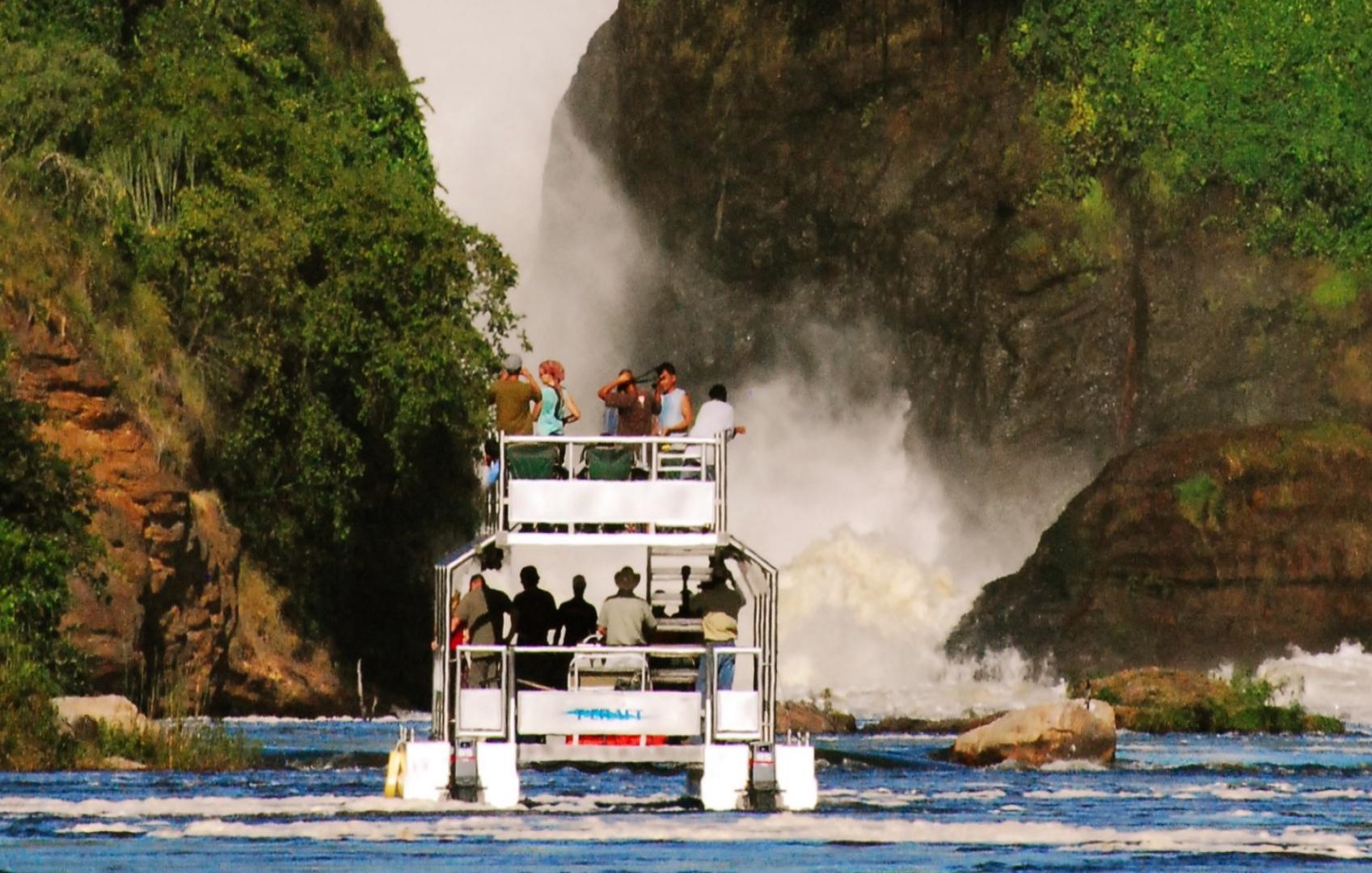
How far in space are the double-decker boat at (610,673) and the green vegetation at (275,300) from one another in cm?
2335

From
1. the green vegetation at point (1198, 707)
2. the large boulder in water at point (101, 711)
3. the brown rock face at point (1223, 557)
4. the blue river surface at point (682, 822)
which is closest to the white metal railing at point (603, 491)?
the blue river surface at point (682, 822)

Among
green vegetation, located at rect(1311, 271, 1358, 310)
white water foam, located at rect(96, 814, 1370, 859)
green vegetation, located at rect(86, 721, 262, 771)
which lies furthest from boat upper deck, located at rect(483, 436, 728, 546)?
green vegetation, located at rect(1311, 271, 1358, 310)

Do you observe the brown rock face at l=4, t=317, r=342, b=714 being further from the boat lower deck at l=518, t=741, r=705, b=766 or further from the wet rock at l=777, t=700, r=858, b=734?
the boat lower deck at l=518, t=741, r=705, b=766

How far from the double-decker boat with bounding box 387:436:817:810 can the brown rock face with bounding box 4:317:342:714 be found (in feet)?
53.3

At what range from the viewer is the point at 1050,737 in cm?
5341

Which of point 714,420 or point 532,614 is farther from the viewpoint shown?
point 714,420

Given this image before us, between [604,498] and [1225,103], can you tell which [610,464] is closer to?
[604,498]

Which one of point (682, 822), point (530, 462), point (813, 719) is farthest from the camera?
point (813, 719)

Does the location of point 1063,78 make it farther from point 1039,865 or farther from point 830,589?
point 1039,865

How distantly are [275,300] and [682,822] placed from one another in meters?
28.3

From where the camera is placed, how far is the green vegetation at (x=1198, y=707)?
2628 inches

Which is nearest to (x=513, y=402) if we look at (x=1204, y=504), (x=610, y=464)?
(x=610, y=464)

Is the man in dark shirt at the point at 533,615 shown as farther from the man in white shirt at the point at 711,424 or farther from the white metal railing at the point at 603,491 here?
the man in white shirt at the point at 711,424

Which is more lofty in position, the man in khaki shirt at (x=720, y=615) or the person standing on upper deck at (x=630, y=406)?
the person standing on upper deck at (x=630, y=406)
